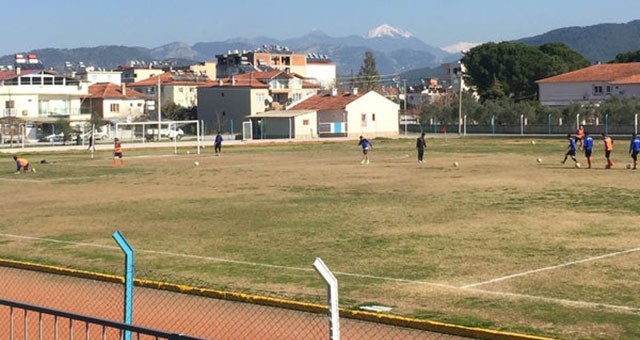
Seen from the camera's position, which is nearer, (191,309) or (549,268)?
(191,309)

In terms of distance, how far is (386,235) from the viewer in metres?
20.8

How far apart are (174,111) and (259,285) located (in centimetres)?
9832

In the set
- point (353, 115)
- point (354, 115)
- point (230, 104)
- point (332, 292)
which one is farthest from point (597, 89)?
point (332, 292)

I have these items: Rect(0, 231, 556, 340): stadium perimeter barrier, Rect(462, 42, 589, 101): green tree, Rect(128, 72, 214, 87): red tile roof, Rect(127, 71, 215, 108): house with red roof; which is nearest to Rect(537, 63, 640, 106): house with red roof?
Rect(462, 42, 589, 101): green tree

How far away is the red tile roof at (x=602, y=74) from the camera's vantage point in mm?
102125

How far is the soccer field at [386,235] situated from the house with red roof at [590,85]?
63.4 m

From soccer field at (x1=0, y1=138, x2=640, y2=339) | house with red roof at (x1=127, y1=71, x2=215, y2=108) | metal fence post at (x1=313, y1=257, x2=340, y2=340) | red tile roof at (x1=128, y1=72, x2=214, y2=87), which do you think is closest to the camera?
metal fence post at (x1=313, y1=257, x2=340, y2=340)

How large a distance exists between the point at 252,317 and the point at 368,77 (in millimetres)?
153664

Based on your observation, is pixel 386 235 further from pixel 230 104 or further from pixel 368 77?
pixel 368 77

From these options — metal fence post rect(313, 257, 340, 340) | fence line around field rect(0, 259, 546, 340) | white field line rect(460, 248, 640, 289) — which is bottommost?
fence line around field rect(0, 259, 546, 340)

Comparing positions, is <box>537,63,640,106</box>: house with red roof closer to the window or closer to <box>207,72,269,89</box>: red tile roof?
the window

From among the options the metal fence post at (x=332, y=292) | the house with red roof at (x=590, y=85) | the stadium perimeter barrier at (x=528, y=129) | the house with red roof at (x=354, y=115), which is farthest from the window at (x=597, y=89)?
the metal fence post at (x=332, y=292)

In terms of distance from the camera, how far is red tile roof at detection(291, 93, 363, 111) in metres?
93.3

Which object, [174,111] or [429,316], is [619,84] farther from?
[429,316]
